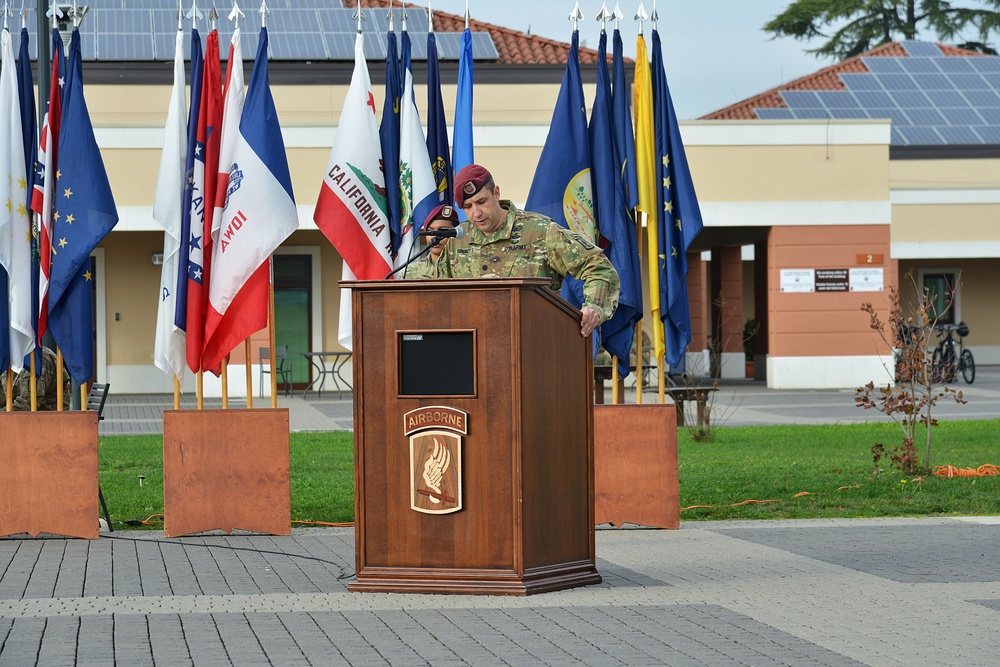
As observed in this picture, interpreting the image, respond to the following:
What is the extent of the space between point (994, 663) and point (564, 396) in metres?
2.62

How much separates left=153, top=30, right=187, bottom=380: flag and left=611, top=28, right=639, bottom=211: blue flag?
10.1ft

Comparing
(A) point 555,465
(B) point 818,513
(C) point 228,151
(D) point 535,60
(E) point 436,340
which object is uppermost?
(D) point 535,60

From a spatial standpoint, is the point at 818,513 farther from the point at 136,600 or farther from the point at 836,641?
the point at 136,600

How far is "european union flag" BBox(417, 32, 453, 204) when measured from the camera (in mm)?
10164

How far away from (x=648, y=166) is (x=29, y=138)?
4390mm

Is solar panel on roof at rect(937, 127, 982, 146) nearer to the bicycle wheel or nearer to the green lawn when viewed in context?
the bicycle wheel

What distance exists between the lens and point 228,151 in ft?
31.4

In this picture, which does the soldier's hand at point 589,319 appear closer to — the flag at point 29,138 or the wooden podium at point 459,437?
the wooden podium at point 459,437

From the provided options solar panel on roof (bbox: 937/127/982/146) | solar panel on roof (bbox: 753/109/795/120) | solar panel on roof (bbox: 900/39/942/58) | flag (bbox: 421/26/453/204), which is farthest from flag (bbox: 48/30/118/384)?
solar panel on roof (bbox: 900/39/942/58)

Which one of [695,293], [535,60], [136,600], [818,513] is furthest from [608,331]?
[695,293]

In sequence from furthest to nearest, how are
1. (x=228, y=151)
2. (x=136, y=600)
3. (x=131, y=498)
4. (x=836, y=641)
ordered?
1. (x=131, y=498)
2. (x=228, y=151)
3. (x=136, y=600)
4. (x=836, y=641)

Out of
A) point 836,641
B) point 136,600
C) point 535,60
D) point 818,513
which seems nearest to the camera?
point 836,641

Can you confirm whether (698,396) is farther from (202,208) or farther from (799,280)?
(799,280)

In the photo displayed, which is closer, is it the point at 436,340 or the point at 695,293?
the point at 436,340
